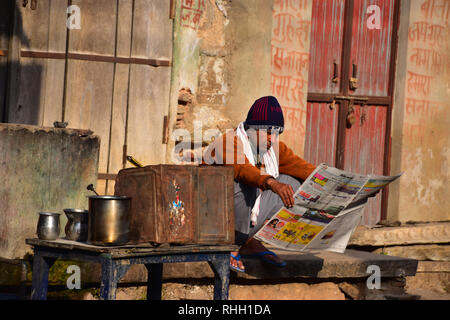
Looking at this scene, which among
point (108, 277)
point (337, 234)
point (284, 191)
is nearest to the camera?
point (108, 277)

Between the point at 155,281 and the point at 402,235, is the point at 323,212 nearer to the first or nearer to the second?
the point at 155,281

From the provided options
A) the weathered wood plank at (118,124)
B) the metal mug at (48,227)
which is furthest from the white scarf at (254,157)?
the weathered wood plank at (118,124)

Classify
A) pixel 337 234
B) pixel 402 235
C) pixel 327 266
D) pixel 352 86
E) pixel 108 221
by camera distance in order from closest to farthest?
pixel 108 221, pixel 337 234, pixel 327 266, pixel 402 235, pixel 352 86

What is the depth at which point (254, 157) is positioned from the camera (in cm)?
445

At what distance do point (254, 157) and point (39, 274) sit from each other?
1657mm

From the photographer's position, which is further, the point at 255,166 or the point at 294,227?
the point at 255,166

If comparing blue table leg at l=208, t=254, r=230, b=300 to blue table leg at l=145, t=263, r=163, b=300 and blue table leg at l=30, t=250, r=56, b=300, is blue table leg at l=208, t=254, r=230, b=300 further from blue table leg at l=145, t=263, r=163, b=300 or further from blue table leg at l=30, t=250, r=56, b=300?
blue table leg at l=30, t=250, r=56, b=300

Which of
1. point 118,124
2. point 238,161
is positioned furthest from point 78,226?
point 118,124

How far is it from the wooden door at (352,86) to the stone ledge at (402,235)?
508 mm

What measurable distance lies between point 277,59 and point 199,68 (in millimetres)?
766

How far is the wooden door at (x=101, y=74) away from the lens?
564 cm

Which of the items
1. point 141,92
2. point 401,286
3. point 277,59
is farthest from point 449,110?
point 141,92

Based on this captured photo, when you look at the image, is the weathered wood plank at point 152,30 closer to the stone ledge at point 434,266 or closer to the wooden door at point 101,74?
the wooden door at point 101,74
